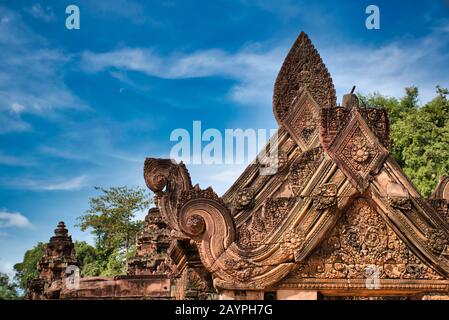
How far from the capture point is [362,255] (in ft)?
24.5

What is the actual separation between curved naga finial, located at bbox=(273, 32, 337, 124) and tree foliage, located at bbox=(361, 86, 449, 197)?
15.6m

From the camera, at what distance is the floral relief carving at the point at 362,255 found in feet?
24.4

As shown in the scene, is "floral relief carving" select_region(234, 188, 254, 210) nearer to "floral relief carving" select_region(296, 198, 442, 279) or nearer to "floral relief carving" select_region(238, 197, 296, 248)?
"floral relief carving" select_region(238, 197, 296, 248)

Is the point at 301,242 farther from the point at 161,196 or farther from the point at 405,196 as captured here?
the point at 161,196

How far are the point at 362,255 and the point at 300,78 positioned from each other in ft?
20.0

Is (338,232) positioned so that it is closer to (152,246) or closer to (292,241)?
(292,241)

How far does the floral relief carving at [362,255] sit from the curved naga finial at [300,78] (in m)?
5.31

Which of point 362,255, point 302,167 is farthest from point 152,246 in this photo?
point 362,255

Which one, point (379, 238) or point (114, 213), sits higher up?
point (114, 213)

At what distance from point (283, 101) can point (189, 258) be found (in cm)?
517

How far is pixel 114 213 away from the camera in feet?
159

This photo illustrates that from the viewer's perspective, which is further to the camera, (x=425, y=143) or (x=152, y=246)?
(x=425, y=143)
